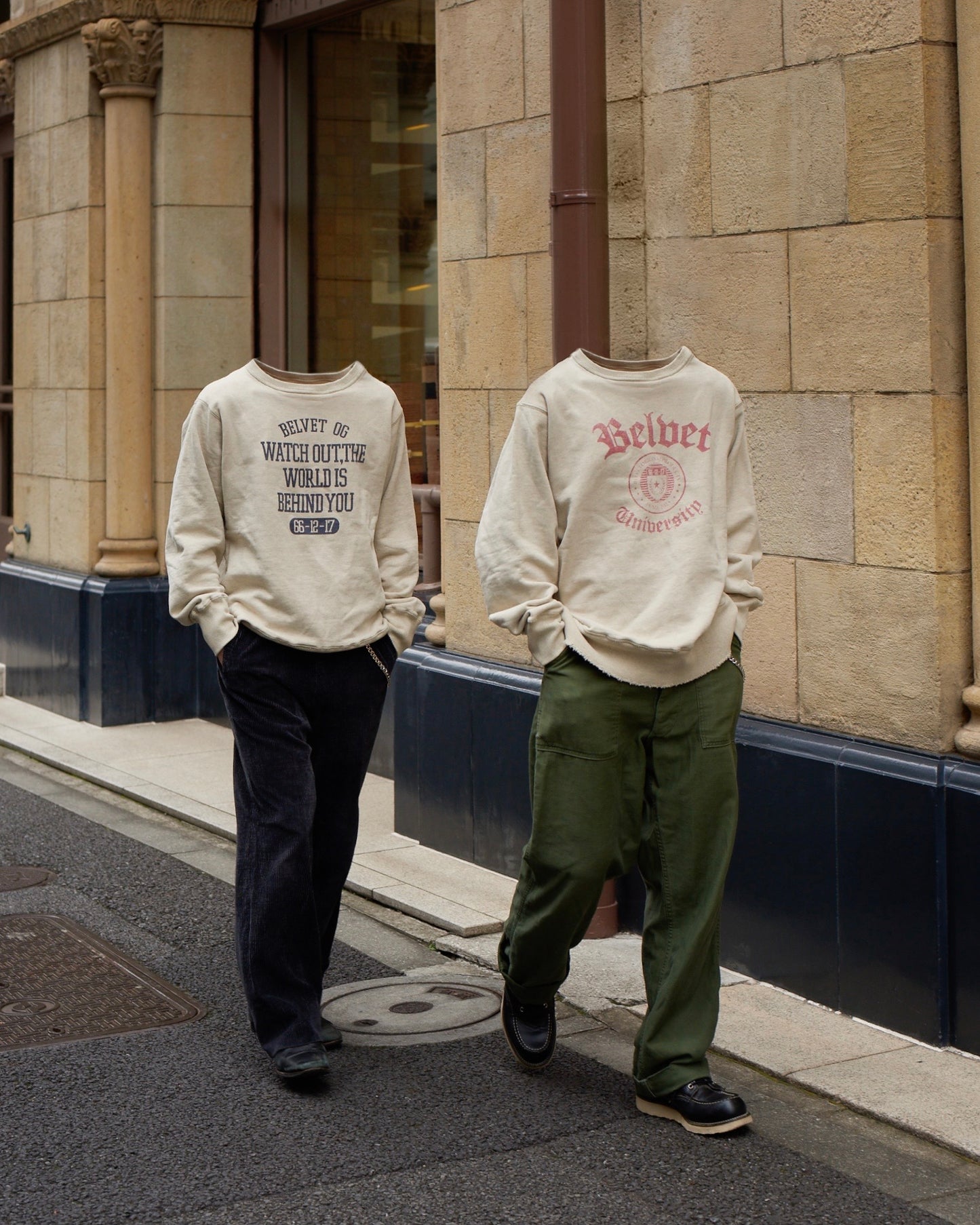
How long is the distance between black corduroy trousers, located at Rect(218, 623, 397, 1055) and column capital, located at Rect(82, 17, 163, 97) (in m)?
6.05

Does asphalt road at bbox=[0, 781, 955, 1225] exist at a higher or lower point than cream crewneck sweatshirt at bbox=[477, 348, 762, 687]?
lower

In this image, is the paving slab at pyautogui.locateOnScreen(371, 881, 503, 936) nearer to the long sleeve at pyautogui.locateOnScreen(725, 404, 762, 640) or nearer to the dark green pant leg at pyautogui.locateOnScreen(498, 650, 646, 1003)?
the dark green pant leg at pyautogui.locateOnScreen(498, 650, 646, 1003)

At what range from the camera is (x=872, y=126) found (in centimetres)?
484

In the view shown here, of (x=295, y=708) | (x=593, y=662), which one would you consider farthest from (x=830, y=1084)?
(x=295, y=708)

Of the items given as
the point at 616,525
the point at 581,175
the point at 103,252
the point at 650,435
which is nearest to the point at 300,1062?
the point at 616,525

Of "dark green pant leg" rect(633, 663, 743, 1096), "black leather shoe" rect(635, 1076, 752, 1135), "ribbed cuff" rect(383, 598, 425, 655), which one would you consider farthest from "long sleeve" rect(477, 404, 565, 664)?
"black leather shoe" rect(635, 1076, 752, 1135)

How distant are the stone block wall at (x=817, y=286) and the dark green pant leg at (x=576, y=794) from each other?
1.07 m

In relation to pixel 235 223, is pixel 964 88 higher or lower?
lower

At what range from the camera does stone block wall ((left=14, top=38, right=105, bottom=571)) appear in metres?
9.85

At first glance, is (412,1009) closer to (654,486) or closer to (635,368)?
(654,486)

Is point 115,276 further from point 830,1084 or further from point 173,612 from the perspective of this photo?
point 830,1084

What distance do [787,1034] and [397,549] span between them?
1.68 metres

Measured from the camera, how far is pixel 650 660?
13.5 feet

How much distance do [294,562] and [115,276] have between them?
5.71 m
